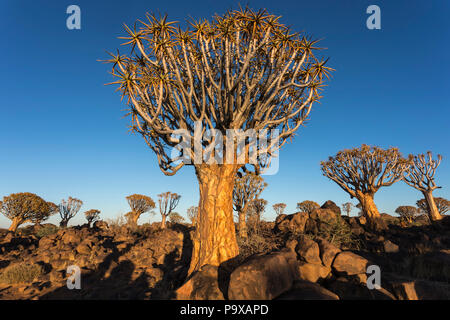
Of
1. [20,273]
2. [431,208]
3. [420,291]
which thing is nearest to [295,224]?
[420,291]

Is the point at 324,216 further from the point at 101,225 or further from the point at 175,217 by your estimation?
the point at 175,217

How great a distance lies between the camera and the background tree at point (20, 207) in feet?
64.7

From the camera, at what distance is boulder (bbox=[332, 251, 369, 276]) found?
479 centimetres

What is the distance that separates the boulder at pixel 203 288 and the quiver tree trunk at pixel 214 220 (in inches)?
28.1

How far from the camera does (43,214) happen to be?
2219cm

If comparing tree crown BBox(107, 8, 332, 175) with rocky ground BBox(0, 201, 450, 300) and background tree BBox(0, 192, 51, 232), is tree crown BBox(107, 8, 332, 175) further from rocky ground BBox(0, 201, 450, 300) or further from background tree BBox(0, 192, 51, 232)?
background tree BBox(0, 192, 51, 232)

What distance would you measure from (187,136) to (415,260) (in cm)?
756

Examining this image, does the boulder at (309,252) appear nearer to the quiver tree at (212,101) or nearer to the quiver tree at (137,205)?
the quiver tree at (212,101)

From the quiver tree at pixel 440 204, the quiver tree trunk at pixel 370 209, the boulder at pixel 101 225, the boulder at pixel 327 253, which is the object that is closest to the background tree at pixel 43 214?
the boulder at pixel 101 225

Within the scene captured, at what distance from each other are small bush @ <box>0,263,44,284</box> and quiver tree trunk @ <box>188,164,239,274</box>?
5514 millimetres

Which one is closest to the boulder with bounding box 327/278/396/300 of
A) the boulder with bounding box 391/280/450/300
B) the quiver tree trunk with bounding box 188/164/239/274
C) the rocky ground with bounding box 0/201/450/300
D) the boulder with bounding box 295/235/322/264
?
the rocky ground with bounding box 0/201/450/300
